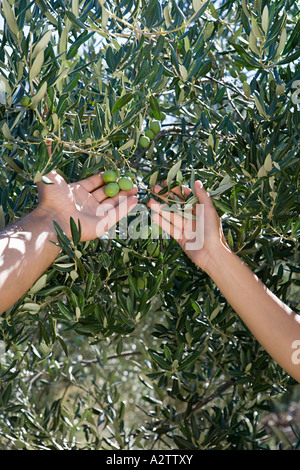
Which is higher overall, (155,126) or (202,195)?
(155,126)

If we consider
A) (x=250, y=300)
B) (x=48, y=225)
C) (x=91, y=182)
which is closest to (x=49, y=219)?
(x=48, y=225)

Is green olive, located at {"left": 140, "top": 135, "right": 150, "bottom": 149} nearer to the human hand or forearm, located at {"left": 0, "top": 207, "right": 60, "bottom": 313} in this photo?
the human hand

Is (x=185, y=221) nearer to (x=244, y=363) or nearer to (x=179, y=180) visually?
(x=179, y=180)

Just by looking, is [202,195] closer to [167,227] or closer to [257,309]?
[167,227]

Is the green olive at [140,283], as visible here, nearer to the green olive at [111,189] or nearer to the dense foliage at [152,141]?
the dense foliage at [152,141]

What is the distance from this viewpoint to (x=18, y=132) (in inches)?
45.1

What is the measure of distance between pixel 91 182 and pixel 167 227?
22 centimetres

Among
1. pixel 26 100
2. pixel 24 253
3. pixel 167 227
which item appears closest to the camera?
pixel 26 100

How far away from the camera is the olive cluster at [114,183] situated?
4.28ft

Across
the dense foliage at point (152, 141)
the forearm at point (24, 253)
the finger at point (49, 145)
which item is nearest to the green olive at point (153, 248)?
the dense foliage at point (152, 141)

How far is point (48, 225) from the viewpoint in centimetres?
130

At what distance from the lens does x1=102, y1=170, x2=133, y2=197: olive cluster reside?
51.4 inches

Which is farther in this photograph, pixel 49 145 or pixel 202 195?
pixel 202 195
